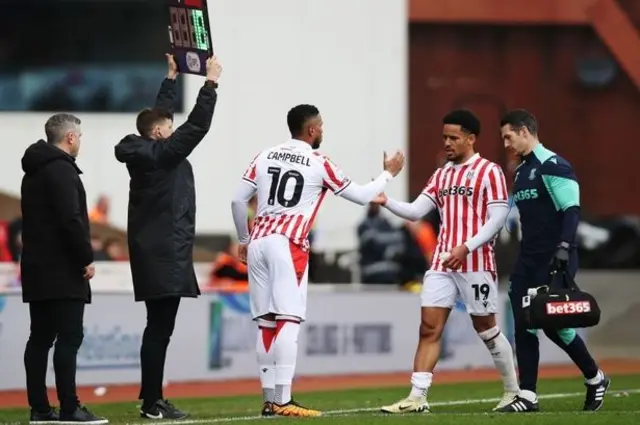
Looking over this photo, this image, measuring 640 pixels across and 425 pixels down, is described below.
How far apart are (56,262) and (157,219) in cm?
86

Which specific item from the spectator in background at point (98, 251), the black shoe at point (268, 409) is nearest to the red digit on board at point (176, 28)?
the black shoe at point (268, 409)

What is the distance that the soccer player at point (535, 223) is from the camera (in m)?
11.7

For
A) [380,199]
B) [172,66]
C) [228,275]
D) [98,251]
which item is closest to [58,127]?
[172,66]

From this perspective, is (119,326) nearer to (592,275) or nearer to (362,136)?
(592,275)

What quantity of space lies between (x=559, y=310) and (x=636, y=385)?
5220 mm

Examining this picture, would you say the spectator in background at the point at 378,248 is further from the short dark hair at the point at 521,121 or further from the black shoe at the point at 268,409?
the black shoe at the point at 268,409

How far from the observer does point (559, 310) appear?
451 inches

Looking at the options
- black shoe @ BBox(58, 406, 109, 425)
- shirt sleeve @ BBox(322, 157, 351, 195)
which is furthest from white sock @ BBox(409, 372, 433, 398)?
black shoe @ BBox(58, 406, 109, 425)

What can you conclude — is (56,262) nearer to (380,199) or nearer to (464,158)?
(380,199)

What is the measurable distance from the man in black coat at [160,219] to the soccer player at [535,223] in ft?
7.52

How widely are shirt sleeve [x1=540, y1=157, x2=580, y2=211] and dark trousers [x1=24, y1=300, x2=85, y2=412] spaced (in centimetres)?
341

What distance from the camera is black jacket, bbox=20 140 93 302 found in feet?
36.9

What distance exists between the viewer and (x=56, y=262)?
11.3 metres

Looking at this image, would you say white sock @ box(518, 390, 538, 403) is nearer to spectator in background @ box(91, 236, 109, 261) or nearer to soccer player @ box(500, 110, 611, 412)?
soccer player @ box(500, 110, 611, 412)
